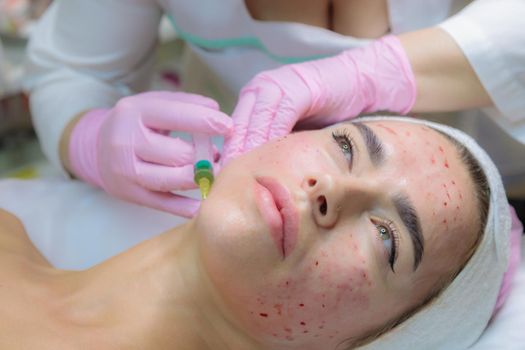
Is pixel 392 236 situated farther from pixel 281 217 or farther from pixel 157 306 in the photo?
pixel 157 306

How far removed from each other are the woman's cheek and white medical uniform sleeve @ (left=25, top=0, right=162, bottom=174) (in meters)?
0.78

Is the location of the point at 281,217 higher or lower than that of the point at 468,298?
higher

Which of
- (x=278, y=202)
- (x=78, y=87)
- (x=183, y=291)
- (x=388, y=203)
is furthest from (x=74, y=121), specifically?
(x=388, y=203)

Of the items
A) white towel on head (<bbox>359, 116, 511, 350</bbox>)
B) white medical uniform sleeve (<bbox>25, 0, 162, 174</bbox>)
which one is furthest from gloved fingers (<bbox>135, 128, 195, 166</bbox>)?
white towel on head (<bbox>359, 116, 511, 350</bbox>)

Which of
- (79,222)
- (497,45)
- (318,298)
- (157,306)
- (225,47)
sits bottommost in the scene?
(79,222)

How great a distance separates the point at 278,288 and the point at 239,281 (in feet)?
0.21

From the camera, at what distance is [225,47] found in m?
1.58

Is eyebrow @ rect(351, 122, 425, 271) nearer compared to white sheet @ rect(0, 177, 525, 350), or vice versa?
eyebrow @ rect(351, 122, 425, 271)

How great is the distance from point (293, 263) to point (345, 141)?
259 millimetres

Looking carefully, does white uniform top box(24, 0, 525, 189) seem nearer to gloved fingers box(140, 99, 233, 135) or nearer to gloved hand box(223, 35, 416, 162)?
gloved hand box(223, 35, 416, 162)

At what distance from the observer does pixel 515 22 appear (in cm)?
128

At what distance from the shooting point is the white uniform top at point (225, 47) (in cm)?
130

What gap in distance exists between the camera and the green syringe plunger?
120 cm

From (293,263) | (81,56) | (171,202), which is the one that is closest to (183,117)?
(171,202)
